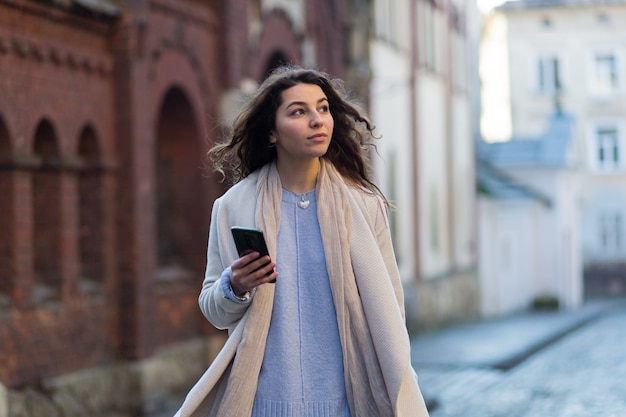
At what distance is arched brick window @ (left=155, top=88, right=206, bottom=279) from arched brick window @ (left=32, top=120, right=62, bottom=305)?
320 centimetres

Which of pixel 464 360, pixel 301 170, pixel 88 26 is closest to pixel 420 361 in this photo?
pixel 464 360

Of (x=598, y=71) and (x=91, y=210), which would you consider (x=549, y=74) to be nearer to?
(x=598, y=71)

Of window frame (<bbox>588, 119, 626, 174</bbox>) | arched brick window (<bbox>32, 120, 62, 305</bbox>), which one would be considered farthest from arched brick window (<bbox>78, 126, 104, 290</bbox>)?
window frame (<bbox>588, 119, 626, 174</bbox>)

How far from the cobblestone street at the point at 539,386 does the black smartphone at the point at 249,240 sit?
27.8ft

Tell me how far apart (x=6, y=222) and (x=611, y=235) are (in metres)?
45.0

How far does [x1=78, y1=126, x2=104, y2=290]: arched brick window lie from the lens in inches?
549

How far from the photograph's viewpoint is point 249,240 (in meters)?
4.04

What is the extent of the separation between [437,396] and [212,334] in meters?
3.78

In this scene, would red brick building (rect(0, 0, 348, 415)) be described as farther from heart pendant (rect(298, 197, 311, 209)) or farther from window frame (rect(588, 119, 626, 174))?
window frame (rect(588, 119, 626, 174))

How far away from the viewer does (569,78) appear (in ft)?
181

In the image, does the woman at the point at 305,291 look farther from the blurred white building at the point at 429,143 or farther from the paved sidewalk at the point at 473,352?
the blurred white building at the point at 429,143

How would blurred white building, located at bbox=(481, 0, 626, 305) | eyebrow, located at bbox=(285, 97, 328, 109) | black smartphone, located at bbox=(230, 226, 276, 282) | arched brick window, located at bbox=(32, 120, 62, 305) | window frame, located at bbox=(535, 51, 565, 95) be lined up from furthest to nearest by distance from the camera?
window frame, located at bbox=(535, 51, 565, 95) → blurred white building, located at bbox=(481, 0, 626, 305) → arched brick window, located at bbox=(32, 120, 62, 305) → eyebrow, located at bbox=(285, 97, 328, 109) → black smartphone, located at bbox=(230, 226, 276, 282)

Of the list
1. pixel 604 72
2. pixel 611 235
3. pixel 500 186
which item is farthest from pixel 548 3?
pixel 500 186

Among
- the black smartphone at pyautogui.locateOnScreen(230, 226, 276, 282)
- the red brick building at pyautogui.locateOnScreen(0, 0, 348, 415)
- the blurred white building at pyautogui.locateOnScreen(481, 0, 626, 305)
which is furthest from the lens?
the blurred white building at pyautogui.locateOnScreen(481, 0, 626, 305)
